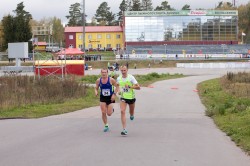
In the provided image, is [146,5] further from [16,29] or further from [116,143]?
[116,143]

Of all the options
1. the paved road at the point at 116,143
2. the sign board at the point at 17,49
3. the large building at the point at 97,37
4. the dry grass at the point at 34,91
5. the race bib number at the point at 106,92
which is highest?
the large building at the point at 97,37

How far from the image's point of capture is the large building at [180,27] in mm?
108375

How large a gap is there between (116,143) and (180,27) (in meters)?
101

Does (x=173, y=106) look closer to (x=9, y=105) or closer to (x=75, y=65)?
(x=9, y=105)

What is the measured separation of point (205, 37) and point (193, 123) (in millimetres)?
98733

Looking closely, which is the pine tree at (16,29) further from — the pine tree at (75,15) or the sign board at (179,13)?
the pine tree at (75,15)

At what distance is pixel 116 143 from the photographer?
9984 millimetres

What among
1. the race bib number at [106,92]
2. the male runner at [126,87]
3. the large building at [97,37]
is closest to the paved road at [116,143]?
the male runner at [126,87]

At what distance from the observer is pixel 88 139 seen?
10.5 m

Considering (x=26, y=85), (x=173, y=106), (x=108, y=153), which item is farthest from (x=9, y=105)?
(x=108, y=153)

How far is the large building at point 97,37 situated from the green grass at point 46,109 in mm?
93648

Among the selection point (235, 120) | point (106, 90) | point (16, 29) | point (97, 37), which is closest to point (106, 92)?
point (106, 90)

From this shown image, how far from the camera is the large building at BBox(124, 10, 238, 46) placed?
10838cm

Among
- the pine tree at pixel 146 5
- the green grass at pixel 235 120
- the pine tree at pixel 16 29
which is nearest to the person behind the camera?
the green grass at pixel 235 120
